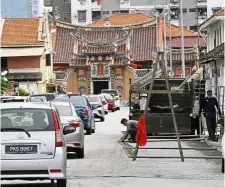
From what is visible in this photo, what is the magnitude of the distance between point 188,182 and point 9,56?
60513 mm

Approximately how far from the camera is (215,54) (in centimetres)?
4353

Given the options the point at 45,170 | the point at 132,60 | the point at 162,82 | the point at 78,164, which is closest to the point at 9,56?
the point at 132,60

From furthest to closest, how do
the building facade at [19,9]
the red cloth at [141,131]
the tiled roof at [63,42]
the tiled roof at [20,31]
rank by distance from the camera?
the tiled roof at [63,42] < the tiled roof at [20,31] < the building facade at [19,9] < the red cloth at [141,131]

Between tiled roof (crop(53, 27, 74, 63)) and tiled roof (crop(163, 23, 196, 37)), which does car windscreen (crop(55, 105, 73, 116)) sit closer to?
tiled roof (crop(53, 27, 74, 63))

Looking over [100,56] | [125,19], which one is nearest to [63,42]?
[100,56]

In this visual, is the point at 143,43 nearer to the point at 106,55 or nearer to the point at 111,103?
the point at 106,55

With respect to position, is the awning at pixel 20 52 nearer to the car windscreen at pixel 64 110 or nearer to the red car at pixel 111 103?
the red car at pixel 111 103

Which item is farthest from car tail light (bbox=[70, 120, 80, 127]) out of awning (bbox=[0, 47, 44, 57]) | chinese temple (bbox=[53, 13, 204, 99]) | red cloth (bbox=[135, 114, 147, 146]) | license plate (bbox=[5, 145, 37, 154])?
chinese temple (bbox=[53, 13, 204, 99])

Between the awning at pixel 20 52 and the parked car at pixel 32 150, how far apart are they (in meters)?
61.1

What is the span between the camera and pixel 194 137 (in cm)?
2947

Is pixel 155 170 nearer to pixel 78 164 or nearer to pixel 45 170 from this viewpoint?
pixel 78 164

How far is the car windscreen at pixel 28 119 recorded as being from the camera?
13.6m

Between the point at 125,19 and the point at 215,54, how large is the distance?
64.2m

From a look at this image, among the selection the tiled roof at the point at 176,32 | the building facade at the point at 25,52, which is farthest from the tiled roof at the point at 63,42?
the building facade at the point at 25,52
